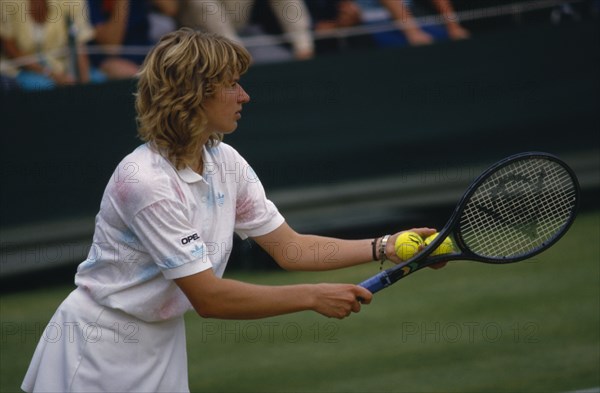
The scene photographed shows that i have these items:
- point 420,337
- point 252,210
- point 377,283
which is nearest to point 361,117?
point 420,337

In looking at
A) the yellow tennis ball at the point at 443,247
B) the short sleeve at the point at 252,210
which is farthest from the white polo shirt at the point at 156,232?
the yellow tennis ball at the point at 443,247

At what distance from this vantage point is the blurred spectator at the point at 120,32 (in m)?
8.05

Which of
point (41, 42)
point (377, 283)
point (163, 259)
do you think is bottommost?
point (377, 283)

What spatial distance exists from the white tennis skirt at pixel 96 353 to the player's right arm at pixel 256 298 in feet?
0.74

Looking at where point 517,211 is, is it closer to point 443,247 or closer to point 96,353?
point 443,247

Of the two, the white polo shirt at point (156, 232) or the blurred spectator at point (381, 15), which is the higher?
the blurred spectator at point (381, 15)

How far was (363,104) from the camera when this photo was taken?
862 cm

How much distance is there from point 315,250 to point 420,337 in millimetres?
2605

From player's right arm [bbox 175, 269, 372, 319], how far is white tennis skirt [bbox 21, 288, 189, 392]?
225mm

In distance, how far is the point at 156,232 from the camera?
138 inches

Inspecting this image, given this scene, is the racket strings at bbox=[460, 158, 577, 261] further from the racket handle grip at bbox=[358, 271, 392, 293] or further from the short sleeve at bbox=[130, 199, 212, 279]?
the short sleeve at bbox=[130, 199, 212, 279]

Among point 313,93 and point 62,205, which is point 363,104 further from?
point 62,205

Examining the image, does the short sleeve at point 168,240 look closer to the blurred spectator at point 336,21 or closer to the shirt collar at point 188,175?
the shirt collar at point 188,175

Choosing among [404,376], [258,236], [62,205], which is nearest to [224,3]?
[62,205]
